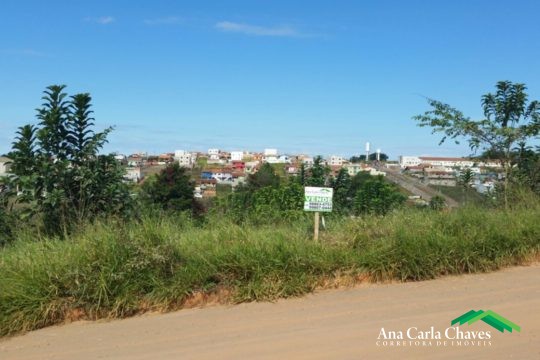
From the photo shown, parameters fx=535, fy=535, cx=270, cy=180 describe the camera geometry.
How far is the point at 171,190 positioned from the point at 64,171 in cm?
419

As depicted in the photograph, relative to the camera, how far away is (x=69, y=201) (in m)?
6.90

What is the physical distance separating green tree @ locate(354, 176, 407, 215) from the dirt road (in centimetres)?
341

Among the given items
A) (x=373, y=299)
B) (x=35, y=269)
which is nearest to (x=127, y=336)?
(x=35, y=269)

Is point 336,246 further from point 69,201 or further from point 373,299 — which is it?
point 69,201

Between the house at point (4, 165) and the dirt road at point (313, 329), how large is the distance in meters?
3.05

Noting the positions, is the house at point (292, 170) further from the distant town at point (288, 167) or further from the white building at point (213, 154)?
the white building at point (213, 154)

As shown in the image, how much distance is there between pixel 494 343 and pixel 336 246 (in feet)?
6.66

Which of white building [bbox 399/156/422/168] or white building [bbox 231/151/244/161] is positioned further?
white building [bbox 231/151/244/161]

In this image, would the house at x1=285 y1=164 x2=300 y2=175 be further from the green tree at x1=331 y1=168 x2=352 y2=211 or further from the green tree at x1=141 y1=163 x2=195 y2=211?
the green tree at x1=141 y1=163 x2=195 y2=211

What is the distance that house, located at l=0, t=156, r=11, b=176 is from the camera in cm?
696

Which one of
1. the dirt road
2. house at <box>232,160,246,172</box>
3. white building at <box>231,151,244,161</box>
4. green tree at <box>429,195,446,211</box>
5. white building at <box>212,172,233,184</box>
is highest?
white building at <box>231,151,244,161</box>

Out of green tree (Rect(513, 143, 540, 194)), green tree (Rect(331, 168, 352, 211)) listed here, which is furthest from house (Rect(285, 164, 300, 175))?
green tree (Rect(513, 143, 540, 194))

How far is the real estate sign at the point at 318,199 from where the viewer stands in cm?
609

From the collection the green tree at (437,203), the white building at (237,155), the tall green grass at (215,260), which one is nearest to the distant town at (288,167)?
the white building at (237,155)
